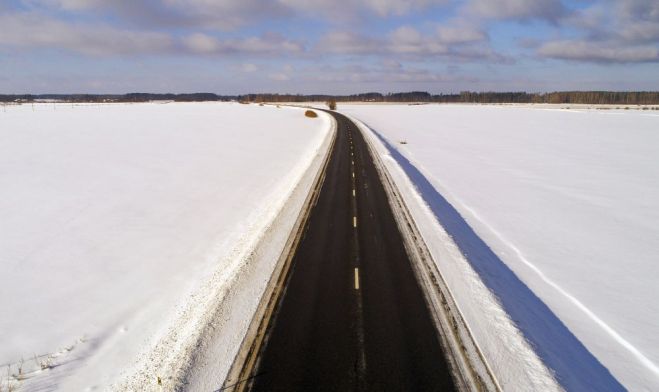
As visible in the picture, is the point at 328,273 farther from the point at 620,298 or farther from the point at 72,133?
the point at 72,133

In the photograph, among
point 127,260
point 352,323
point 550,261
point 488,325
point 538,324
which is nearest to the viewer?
point 352,323

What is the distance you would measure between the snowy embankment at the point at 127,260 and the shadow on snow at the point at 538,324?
6870mm

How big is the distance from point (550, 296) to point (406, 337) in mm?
5452

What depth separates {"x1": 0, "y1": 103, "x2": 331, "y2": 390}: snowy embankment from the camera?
8.50 meters

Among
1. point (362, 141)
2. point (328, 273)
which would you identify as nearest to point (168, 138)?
point (362, 141)

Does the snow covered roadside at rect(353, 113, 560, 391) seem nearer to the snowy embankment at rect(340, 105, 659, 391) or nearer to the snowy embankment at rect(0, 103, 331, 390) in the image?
the snowy embankment at rect(340, 105, 659, 391)

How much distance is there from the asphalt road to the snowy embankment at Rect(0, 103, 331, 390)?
3.81 feet

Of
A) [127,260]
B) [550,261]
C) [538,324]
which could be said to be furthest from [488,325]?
[127,260]

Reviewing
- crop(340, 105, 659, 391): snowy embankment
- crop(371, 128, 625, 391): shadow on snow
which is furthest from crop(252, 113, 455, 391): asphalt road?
crop(371, 128, 625, 391): shadow on snow

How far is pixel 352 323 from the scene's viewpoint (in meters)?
9.27

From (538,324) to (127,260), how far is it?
1284 cm

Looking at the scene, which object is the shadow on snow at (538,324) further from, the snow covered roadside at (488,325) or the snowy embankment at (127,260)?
the snowy embankment at (127,260)

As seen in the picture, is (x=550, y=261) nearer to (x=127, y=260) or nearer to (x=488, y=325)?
(x=488, y=325)

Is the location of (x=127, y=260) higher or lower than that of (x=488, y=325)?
higher
